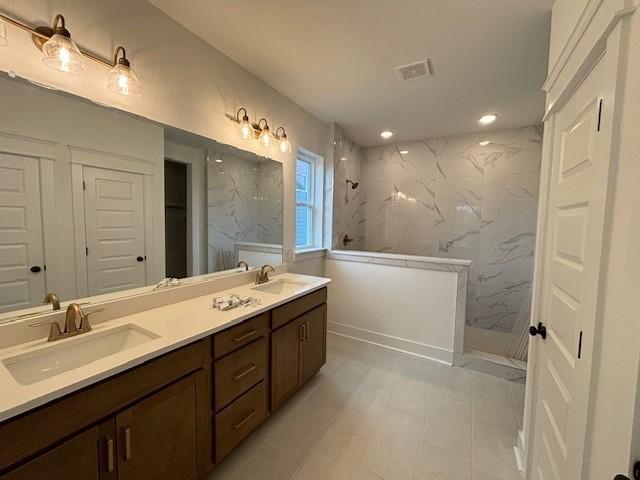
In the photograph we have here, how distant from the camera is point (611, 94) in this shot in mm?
687

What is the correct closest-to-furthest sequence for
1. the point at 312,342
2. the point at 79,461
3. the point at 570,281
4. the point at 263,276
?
the point at 79,461, the point at 570,281, the point at 312,342, the point at 263,276

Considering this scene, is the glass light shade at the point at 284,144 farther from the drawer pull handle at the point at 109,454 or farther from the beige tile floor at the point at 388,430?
the drawer pull handle at the point at 109,454

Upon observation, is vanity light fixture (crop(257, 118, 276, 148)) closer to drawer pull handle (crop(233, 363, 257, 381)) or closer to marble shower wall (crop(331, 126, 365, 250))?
marble shower wall (crop(331, 126, 365, 250))

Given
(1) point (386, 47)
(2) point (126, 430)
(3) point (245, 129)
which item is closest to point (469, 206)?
(1) point (386, 47)

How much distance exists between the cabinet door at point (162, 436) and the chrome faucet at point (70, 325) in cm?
47

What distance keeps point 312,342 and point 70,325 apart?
1.51m

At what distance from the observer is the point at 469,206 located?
3486 millimetres

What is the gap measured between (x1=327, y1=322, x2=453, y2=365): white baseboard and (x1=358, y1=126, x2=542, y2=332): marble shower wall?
1.21 m

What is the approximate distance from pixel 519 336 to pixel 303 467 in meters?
2.31

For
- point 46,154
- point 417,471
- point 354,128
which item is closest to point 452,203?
point 354,128

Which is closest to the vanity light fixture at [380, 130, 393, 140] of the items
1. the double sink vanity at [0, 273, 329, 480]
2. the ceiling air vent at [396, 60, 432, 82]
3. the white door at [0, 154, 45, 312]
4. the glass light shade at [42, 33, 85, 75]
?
the ceiling air vent at [396, 60, 432, 82]

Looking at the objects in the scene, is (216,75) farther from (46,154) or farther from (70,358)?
(70,358)

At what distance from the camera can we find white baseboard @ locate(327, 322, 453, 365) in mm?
2652

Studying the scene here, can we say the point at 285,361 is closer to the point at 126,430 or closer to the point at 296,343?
the point at 296,343
